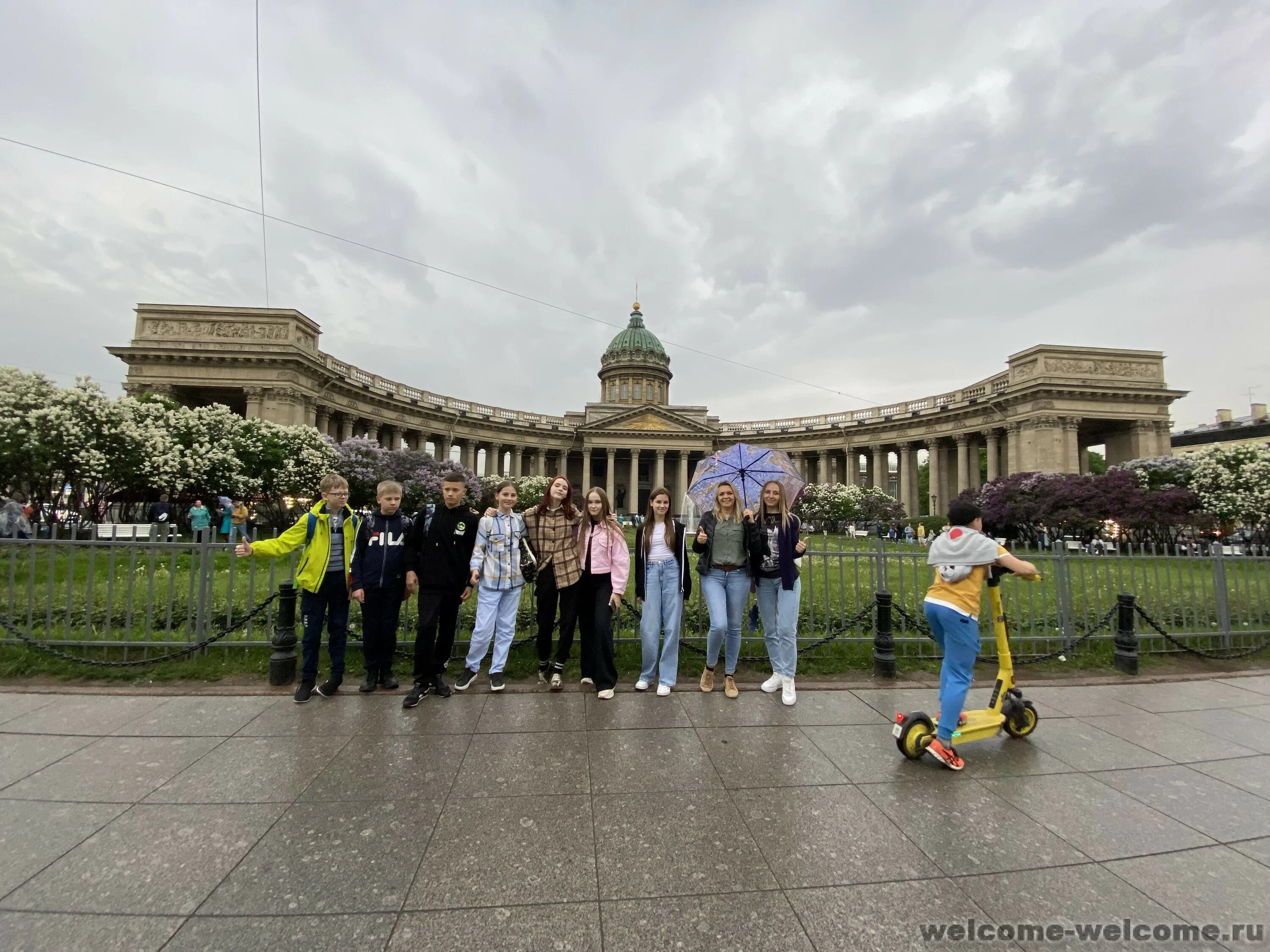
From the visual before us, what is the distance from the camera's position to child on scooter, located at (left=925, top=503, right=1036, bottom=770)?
3850mm

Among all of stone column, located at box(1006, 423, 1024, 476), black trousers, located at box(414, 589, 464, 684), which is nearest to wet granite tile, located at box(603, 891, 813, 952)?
black trousers, located at box(414, 589, 464, 684)

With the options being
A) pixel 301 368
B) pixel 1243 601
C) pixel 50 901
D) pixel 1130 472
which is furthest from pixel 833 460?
pixel 50 901

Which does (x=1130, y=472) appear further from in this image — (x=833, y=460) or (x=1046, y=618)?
(x=833, y=460)

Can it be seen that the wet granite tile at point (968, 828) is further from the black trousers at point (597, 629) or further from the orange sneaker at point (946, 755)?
the black trousers at point (597, 629)

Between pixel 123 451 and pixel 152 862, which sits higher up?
pixel 123 451

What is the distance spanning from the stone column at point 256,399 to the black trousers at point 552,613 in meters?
36.7

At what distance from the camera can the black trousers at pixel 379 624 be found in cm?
524

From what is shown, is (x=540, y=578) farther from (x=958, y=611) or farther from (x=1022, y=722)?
(x=1022, y=722)

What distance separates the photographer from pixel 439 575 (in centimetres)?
523

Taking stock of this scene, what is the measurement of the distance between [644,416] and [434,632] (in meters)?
54.2

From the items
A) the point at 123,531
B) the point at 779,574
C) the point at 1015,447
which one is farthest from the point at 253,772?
the point at 1015,447

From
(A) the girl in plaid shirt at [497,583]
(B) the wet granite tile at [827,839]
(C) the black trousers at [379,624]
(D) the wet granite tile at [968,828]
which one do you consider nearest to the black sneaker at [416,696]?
(A) the girl in plaid shirt at [497,583]

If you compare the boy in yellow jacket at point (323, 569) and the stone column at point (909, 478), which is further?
the stone column at point (909, 478)

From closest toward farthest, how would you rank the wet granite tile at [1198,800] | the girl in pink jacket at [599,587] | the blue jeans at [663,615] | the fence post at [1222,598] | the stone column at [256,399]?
1. the wet granite tile at [1198,800]
2. the girl in pink jacket at [599,587]
3. the blue jeans at [663,615]
4. the fence post at [1222,598]
5. the stone column at [256,399]
